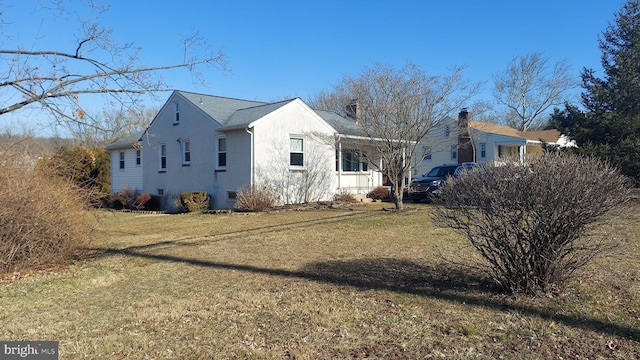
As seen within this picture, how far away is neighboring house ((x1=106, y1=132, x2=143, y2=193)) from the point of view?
82.4 ft

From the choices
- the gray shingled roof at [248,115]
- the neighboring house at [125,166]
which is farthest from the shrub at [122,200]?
the gray shingled roof at [248,115]

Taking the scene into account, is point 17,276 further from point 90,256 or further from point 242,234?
point 242,234

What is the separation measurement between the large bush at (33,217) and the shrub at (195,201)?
10253 millimetres

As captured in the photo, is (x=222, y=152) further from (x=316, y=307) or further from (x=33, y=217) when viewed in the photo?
(x=316, y=307)

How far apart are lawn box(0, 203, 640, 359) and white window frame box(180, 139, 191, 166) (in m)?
12.8

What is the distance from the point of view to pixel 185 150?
21.2 m

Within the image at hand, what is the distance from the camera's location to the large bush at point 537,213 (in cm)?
453

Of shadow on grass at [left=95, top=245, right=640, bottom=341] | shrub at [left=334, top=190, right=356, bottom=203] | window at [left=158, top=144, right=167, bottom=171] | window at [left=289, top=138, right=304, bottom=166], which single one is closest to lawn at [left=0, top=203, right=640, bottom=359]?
shadow on grass at [left=95, top=245, right=640, bottom=341]

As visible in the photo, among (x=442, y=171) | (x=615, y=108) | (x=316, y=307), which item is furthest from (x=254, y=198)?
(x=615, y=108)

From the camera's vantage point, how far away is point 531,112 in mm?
46438

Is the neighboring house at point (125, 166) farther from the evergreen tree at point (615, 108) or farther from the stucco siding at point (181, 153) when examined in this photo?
the evergreen tree at point (615, 108)

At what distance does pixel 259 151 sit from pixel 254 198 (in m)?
2.16

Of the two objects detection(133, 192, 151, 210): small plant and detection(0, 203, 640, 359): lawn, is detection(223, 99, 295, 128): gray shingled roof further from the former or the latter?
detection(0, 203, 640, 359): lawn

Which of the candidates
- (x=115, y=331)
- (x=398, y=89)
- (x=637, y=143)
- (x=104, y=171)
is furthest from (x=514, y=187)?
(x=104, y=171)
